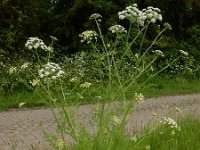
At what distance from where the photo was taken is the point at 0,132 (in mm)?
9773

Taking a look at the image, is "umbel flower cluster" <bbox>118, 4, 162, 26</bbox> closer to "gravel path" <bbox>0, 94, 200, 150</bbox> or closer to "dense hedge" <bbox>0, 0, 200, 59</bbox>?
"gravel path" <bbox>0, 94, 200, 150</bbox>

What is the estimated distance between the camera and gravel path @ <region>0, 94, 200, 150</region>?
8.30m

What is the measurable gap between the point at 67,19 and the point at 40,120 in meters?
12.9

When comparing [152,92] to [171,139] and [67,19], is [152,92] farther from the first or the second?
[171,139]

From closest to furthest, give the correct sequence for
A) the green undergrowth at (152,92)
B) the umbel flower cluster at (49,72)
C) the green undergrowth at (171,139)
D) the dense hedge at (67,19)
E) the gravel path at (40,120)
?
the umbel flower cluster at (49,72)
the green undergrowth at (171,139)
the gravel path at (40,120)
the green undergrowth at (152,92)
the dense hedge at (67,19)

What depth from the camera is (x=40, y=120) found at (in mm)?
8969

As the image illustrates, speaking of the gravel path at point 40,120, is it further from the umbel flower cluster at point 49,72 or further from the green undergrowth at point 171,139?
the umbel flower cluster at point 49,72

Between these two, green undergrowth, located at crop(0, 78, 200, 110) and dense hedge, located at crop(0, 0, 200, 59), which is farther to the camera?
dense hedge, located at crop(0, 0, 200, 59)

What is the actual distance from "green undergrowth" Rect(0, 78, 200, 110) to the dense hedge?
264 centimetres

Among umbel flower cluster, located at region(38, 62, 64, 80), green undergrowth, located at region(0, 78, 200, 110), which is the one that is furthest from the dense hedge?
umbel flower cluster, located at region(38, 62, 64, 80)

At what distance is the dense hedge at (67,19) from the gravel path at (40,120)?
5.81 m

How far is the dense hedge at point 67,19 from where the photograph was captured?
61.9ft

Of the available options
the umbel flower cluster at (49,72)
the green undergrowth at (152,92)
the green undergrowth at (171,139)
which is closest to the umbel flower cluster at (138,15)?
the umbel flower cluster at (49,72)

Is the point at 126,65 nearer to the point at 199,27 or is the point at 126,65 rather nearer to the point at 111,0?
the point at 111,0
